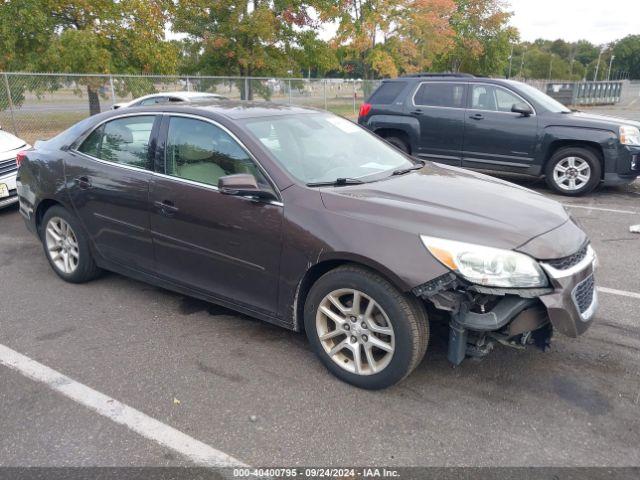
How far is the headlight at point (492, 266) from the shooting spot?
269cm

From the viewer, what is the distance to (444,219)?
2.92 metres

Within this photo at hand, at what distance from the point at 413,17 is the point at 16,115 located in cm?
2048

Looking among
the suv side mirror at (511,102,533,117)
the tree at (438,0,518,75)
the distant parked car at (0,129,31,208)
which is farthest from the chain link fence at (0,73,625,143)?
the tree at (438,0,518,75)

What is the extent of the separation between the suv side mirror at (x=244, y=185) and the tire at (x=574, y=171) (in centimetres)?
642

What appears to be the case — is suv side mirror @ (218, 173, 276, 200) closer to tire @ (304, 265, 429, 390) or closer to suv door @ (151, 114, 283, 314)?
suv door @ (151, 114, 283, 314)

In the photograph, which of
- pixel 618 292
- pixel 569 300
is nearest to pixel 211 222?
pixel 569 300

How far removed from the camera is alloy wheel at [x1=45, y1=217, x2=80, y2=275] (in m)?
4.63

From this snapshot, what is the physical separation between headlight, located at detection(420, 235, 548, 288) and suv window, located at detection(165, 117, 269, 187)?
4.39 feet

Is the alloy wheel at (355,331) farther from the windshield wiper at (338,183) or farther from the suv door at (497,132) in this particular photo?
the suv door at (497,132)

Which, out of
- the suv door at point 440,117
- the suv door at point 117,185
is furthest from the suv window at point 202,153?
the suv door at point 440,117

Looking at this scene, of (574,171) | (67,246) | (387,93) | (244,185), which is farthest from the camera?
(387,93)

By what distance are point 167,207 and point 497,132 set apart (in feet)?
20.8

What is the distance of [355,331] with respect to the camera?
3.03 meters

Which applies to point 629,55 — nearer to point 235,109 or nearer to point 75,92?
point 75,92
